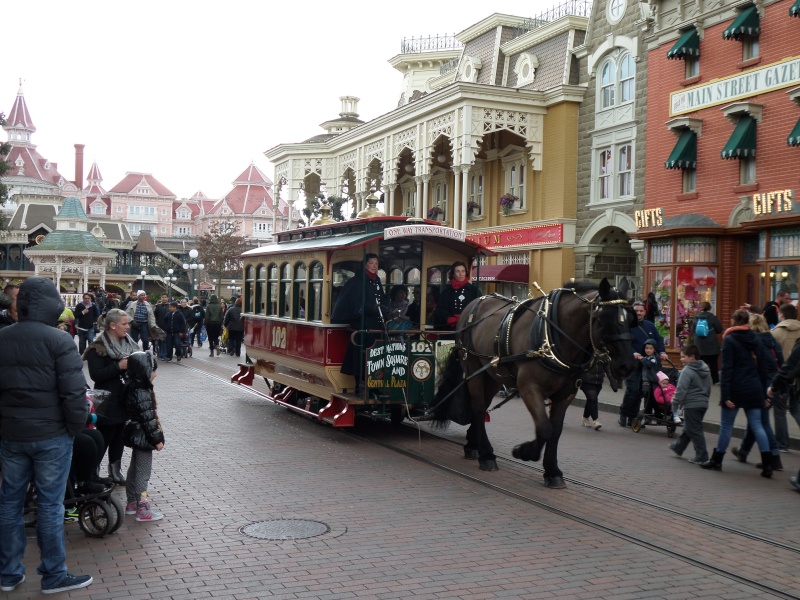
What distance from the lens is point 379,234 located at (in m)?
11.5

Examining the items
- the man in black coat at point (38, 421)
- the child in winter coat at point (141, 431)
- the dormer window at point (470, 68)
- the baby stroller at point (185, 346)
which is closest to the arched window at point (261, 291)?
the child in winter coat at point (141, 431)

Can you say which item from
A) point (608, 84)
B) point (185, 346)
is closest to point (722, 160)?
point (608, 84)

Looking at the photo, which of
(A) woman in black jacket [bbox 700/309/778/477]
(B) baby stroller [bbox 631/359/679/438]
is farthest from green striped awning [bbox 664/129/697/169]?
(A) woman in black jacket [bbox 700/309/778/477]

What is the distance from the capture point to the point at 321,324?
12.0m

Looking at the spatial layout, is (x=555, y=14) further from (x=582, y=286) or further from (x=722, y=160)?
(x=582, y=286)

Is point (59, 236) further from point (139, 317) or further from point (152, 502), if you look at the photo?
point (152, 502)

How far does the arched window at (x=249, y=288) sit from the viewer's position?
15719mm

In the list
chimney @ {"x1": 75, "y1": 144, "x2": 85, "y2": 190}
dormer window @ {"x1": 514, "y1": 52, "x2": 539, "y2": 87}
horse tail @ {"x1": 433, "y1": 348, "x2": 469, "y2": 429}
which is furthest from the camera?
chimney @ {"x1": 75, "y1": 144, "x2": 85, "y2": 190}

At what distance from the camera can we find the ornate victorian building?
90.9ft

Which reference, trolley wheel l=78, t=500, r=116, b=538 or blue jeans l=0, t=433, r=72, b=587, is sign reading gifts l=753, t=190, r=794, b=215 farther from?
blue jeans l=0, t=433, r=72, b=587

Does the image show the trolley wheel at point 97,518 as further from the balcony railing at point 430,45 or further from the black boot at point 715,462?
the balcony railing at point 430,45

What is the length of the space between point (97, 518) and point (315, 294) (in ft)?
19.3

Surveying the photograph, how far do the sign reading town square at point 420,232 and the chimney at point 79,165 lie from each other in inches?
4602

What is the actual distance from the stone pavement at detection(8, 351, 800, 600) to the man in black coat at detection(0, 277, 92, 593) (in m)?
0.27
